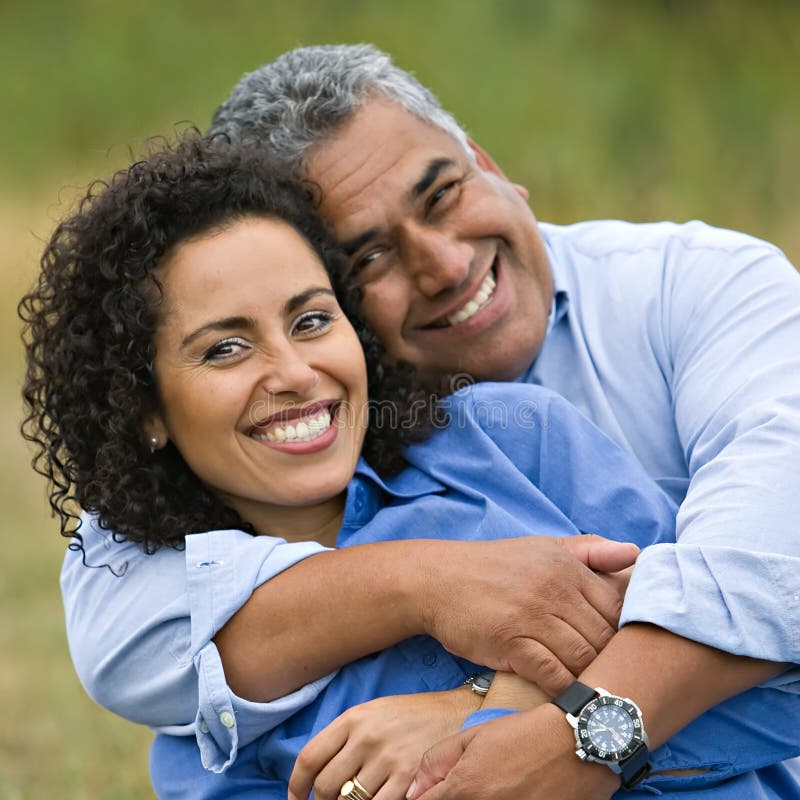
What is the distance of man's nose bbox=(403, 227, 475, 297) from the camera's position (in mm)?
3203

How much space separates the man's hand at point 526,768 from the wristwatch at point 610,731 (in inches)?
1.0

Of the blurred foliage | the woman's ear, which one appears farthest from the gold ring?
the blurred foliage

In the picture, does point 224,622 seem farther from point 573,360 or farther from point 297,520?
point 573,360

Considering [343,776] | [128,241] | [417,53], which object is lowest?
[343,776]

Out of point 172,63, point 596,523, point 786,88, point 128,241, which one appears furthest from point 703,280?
point 172,63

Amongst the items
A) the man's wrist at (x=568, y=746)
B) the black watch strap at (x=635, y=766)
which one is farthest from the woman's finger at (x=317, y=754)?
the black watch strap at (x=635, y=766)

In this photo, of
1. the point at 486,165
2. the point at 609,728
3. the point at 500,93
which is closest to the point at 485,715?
the point at 609,728

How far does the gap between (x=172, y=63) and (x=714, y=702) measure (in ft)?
32.7

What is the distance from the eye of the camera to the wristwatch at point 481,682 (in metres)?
2.52

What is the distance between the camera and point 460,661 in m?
2.62

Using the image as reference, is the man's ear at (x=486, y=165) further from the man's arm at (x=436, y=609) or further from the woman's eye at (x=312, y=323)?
the man's arm at (x=436, y=609)

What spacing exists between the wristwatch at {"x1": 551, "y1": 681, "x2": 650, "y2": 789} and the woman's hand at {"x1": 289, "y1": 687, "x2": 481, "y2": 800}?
0.30m

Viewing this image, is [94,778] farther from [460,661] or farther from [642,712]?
[642,712]

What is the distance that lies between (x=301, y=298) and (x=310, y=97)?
0.75 metres
